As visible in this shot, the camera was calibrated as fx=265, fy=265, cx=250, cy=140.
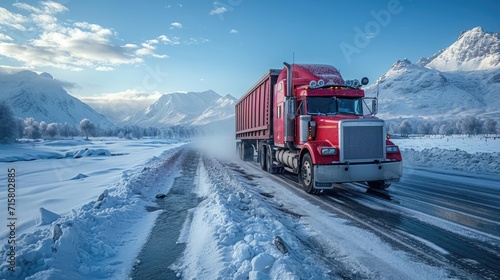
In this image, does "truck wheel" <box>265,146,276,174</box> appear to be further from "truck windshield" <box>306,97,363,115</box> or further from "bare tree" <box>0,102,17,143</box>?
"bare tree" <box>0,102,17,143</box>

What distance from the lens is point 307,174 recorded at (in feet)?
26.2

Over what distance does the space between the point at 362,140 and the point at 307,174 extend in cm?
185

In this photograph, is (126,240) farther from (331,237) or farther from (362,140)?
(362,140)

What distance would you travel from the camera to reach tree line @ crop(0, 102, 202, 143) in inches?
1998

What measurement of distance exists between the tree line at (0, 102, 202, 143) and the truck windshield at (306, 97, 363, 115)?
62.2 meters

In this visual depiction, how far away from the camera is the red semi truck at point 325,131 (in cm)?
711

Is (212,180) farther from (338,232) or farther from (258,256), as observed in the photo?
(258,256)

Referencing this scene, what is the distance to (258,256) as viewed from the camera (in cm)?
328

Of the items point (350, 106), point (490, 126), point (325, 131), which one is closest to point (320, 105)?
point (350, 106)

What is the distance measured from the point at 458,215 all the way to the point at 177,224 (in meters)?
5.80

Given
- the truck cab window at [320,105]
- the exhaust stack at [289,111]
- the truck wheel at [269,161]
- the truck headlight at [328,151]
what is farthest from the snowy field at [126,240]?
the truck wheel at [269,161]

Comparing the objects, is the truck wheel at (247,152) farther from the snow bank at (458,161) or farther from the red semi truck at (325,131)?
the snow bank at (458,161)

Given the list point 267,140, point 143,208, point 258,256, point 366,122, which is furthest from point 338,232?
point 267,140

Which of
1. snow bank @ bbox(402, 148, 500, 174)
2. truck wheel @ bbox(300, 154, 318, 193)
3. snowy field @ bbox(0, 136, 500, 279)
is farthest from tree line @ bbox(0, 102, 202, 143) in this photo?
snow bank @ bbox(402, 148, 500, 174)
